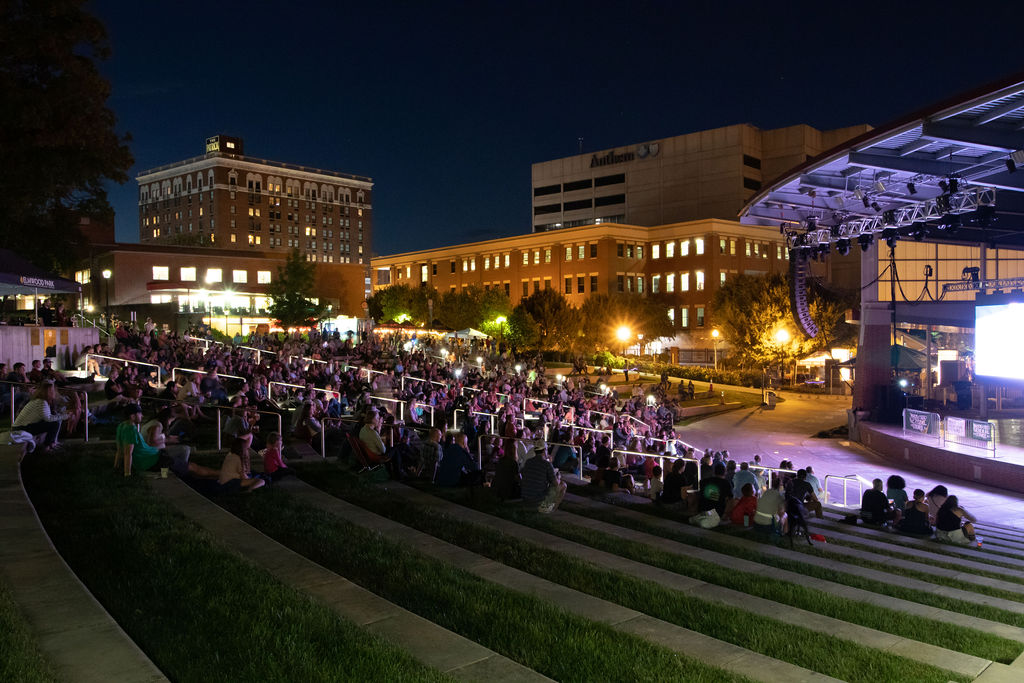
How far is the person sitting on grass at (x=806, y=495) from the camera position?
12344 mm

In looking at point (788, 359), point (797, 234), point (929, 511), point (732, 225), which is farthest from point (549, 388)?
point (732, 225)

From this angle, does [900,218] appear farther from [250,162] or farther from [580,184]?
[250,162]

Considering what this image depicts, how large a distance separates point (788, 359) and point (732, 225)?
18829mm

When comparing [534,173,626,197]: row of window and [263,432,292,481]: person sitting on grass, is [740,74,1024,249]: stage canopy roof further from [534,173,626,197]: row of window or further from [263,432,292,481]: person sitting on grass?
[534,173,626,197]: row of window

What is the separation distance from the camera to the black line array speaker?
24.5 metres

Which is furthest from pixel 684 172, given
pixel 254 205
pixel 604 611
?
pixel 254 205

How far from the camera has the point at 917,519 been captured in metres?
12.2

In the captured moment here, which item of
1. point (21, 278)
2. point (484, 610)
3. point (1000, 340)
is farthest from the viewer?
point (1000, 340)

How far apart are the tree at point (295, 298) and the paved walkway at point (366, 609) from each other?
4494cm

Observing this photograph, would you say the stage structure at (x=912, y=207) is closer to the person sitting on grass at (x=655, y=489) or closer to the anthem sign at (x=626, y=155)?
the person sitting on grass at (x=655, y=489)

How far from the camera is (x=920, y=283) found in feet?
101

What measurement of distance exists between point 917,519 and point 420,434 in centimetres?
924

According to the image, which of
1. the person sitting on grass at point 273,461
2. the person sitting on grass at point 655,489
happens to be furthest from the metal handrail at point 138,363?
the person sitting on grass at point 655,489

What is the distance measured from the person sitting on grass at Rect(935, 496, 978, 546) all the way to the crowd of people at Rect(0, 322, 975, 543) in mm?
23
